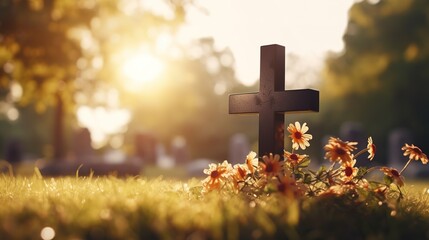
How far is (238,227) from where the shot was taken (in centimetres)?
361

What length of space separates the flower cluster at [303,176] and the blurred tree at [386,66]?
2224 centimetres

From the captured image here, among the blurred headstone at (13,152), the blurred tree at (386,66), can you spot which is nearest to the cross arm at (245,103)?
the blurred tree at (386,66)

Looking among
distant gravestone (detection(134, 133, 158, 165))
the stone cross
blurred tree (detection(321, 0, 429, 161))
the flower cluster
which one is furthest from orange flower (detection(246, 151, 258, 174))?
distant gravestone (detection(134, 133, 158, 165))

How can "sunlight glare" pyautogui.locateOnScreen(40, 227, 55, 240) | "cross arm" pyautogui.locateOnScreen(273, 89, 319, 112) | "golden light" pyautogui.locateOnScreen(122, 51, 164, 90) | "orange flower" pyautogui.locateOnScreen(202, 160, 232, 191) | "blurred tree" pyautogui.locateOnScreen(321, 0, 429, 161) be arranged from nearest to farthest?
1. "sunlight glare" pyautogui.locateOnScreen(40, 227, 55, 240)
2. "orange flower" pyautogui.locateOnScreen(202, 160, 232, 191)
3. "cross arm" pyautogui.locateOnScreen(273, 89, 319, 112)
4. "golden light" pyautogui.locateOnScreen(122, 51, 164, 90)
5. "blurred tree" pyautogui.locateOnScreen(321, 0, 429, 161)

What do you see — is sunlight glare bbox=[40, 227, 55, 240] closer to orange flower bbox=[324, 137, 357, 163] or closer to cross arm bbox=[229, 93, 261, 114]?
orange flower bbox=[324, 137, 357, 163]

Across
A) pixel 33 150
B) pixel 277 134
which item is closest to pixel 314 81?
pixel 33 150

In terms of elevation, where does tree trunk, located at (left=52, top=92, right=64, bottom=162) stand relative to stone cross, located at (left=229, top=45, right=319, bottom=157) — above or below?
below

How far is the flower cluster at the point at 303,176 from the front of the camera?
4.89 m

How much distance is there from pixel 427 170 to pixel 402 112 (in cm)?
1065

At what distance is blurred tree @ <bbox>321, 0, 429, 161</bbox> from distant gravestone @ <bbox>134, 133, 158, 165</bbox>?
957 centimetres

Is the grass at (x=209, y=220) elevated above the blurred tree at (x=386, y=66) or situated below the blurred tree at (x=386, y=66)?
below

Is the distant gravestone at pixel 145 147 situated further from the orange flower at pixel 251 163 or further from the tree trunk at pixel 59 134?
the orange flower at pixel 251 163

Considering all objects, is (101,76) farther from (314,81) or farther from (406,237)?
(314,81)

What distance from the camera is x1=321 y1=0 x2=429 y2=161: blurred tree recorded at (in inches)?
1076
